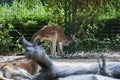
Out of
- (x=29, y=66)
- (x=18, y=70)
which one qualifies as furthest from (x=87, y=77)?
(x=18, y=70)

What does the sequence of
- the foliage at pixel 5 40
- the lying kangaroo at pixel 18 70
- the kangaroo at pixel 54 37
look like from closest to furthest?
the lying kangaroo at pixel 18 70
the kangaroo at pixel 54 37
the foliage at pixel 5 40

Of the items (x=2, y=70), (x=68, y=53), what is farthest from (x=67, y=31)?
(x=2, y=70)

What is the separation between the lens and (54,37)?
1257cm

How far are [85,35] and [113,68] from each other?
37.6 feet

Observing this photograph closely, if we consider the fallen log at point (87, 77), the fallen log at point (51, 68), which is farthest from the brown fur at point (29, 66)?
the fallen log at point (87, 77)

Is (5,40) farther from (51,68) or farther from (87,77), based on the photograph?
(87,77)

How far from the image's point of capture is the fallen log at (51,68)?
8.58 feet

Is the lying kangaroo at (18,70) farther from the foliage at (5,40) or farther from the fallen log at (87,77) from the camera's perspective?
the foliage at (5,40)

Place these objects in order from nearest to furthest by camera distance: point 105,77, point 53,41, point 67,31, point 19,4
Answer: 1. point 105,77
2. point 53,41
3. point 67,31
4. point 19,4

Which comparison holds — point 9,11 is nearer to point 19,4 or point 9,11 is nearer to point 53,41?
point 19,4

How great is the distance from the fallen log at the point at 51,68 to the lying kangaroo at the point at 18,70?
12.9 ft

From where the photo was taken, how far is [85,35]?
14.1m

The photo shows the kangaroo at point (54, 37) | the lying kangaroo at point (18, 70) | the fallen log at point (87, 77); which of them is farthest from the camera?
the kangaroo at point (54, 37)

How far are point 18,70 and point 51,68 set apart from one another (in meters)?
4.50
